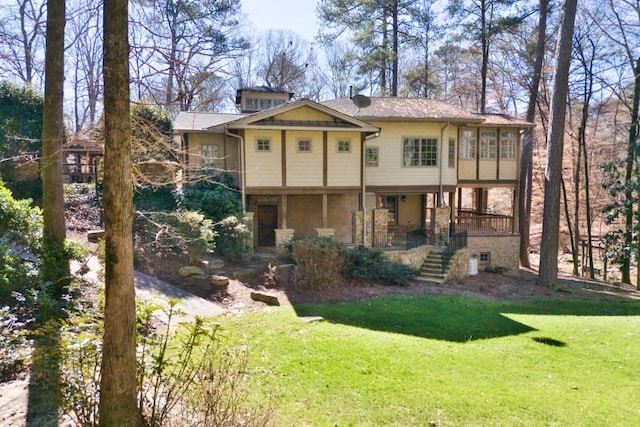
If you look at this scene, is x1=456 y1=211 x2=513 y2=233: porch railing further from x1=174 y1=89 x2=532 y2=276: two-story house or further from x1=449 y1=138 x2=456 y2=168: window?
x1=449 y1=138 x2=456 y2=168: window

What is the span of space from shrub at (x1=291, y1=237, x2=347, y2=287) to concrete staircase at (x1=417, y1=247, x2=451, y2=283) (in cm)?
411

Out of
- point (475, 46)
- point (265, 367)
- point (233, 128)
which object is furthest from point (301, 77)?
point (265, 367)

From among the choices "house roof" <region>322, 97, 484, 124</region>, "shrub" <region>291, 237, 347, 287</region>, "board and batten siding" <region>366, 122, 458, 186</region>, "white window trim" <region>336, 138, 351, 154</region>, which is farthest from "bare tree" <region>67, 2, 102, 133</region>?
"board and batten siding" <region>366, 122, 458, 186</region>

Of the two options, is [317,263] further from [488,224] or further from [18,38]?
[488,224]

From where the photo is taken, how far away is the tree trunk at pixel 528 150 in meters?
19.3

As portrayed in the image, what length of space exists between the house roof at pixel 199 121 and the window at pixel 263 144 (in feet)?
5.98

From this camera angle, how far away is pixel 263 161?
15.2 m

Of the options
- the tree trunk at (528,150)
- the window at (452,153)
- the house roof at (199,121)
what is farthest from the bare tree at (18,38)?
the tree trunk at (528,150)

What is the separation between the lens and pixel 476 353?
23.8ft

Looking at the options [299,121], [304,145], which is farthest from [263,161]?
[299,121]

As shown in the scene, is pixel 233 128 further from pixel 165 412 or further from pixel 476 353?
pixel 165 412

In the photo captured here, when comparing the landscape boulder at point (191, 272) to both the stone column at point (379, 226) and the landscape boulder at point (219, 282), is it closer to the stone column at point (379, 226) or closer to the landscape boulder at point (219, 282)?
the landscape boulder at point (219, 282)

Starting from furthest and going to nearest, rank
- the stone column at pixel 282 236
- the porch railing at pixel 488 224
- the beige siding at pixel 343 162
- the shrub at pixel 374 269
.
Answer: the porch railing at pixel 488 224, the beige siding at pixel 343 162, the stone column at pixel 282 236, the shrub at pixel 374 269

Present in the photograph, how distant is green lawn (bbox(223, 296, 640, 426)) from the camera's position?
497 cm
